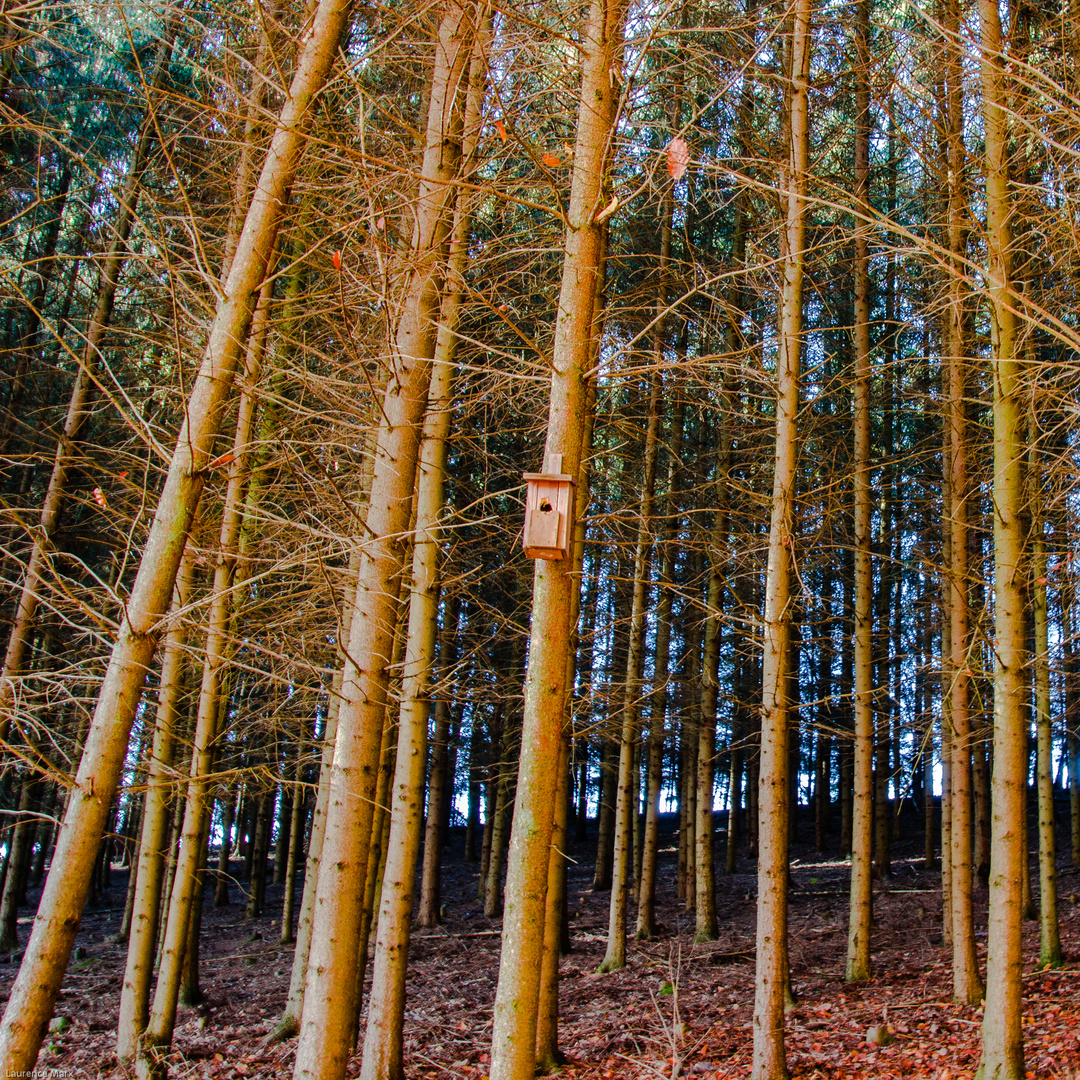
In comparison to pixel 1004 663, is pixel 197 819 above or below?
below

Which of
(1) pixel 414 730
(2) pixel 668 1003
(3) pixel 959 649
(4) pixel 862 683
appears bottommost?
(2) pixel 668 1003

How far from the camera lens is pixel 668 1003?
28.2ft

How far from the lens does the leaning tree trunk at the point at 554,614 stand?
3.33 metres

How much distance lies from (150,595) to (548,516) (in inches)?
79.2

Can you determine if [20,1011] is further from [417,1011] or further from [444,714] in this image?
[444,714]

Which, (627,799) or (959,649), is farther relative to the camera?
(627,799)

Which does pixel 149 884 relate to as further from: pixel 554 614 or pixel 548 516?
pixel 548 516

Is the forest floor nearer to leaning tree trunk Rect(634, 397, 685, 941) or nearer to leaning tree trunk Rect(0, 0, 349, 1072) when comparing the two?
leaning tree trunk Rect(634, 397, 685, 941)

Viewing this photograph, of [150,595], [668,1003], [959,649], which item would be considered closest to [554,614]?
[150,595]

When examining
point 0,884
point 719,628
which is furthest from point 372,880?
point 0,884

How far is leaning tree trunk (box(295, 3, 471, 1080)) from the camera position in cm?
426

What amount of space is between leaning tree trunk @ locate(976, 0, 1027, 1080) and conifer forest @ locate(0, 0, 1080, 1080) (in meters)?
0.03

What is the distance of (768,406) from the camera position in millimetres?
13336

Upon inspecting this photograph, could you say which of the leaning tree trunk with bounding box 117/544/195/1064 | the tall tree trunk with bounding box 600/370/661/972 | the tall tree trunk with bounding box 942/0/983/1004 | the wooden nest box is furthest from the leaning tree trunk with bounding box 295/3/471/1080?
the tall tree trunk with bounding box 600/370/661/972
